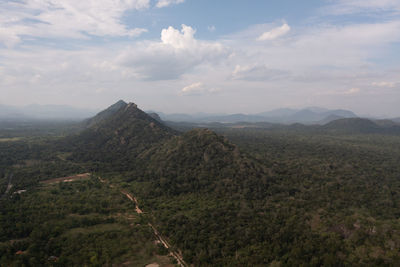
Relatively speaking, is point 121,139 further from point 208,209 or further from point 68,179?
point 208,209

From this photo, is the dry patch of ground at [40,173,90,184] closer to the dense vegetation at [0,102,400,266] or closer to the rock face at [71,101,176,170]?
the dense vegetation at [0,102,400,266]

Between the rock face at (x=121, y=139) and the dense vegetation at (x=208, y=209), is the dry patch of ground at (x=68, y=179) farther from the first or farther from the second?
the rock face at (x=121, y=139)

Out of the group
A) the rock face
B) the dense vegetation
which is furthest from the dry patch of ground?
the rock face

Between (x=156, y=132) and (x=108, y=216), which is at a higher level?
(x=156, y=132)

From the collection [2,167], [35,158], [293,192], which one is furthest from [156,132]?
[293,192]

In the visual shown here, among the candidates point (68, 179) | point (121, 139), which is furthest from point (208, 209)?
point (121, 139)

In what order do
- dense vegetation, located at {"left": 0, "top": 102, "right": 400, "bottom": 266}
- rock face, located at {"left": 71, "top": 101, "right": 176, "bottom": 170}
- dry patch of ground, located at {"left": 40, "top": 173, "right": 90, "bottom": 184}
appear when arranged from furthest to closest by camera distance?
rock face, located at {"left": 71, "top": 101, "right": 176, "bottom": 170} < dry patch of ground, located at {"left": 40, "top": 173, "right": 90, "bottom": 184} < dense vegetation, located at {"left": 0, "top": 102, "right": 400, "bottom": 266}

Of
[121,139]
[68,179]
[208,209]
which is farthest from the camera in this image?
[121,139]

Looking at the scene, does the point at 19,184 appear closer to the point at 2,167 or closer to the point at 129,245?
the point at 2,167

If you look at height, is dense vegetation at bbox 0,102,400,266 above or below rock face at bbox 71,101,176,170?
below
